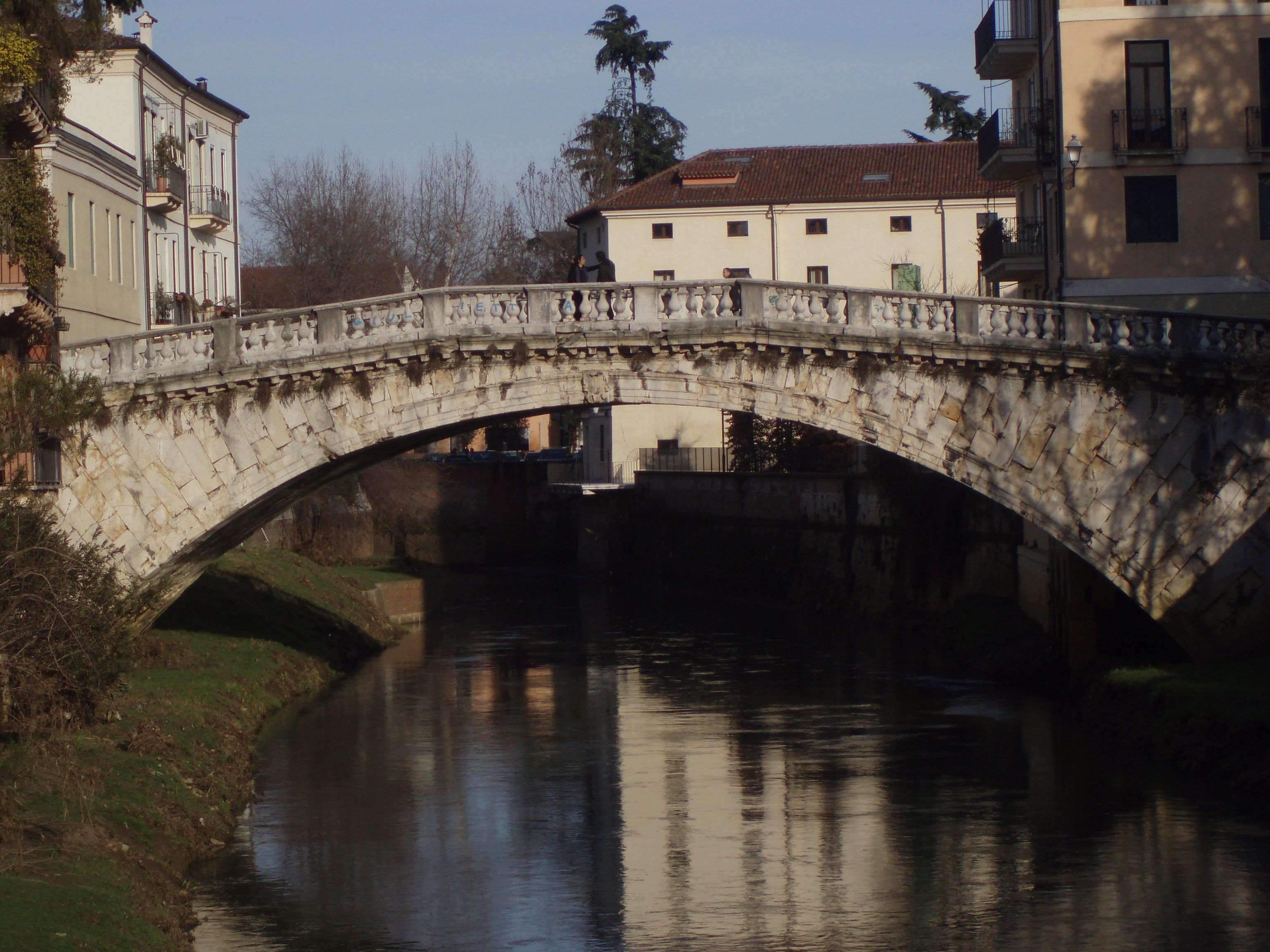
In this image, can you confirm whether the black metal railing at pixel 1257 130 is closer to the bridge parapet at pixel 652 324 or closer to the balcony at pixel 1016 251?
the balcony at pixel 1016 251

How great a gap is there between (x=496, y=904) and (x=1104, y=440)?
35.7 feet

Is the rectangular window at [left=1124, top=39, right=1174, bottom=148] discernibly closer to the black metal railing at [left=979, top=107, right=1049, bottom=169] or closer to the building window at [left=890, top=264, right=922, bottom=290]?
the black metal railing at [left=979, top=107, right=1049, bottom=169]

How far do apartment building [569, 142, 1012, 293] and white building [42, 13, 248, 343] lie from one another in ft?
50.1

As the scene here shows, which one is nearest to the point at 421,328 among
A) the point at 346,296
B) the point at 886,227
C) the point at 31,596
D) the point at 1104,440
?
the point at 31,596

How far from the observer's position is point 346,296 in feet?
165

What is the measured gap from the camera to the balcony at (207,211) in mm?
38812

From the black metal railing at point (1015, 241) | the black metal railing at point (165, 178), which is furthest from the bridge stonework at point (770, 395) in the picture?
the black metal railing at point (165, 178)

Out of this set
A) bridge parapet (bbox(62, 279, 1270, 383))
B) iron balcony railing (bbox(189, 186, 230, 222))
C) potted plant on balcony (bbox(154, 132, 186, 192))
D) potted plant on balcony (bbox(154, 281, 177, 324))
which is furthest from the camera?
iron balcony railing (bbox(189, 186, 230, 222))

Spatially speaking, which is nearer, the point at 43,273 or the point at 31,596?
the point at 31,596

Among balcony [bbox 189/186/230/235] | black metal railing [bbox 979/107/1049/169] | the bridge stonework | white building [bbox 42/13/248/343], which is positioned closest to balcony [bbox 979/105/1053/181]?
black metal railing [bbox 979/107/1049/169]

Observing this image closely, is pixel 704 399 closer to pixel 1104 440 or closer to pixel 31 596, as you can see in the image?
pixel 1104 440

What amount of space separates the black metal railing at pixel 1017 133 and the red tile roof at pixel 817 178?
1948 cm

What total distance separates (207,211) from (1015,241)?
19.0 m

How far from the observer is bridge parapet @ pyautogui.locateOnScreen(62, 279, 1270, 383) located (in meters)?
21.9
